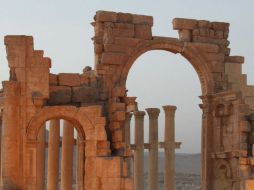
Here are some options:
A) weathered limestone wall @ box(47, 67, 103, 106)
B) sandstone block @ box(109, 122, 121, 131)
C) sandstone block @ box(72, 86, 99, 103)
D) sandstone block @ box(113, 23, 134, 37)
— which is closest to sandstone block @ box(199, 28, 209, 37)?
sandstone block @ box(113, 23, 134, 37)

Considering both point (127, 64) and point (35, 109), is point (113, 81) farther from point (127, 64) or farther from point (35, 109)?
point (35, 109)

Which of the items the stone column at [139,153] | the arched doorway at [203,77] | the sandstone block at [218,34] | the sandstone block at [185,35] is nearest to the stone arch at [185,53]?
the arched doorway at [203,77]

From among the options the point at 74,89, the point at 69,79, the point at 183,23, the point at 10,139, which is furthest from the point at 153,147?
the point at 10,139

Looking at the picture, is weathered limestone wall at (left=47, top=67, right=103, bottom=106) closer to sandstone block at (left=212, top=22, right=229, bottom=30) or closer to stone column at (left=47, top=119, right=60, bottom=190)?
stone column at (left=47, top=119, right=60, bottom=190)

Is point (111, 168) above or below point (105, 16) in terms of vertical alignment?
below

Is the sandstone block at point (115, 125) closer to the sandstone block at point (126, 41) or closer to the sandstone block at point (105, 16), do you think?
the sandstone block at point (126, 41)

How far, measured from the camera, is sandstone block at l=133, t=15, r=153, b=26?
26000 millimetres

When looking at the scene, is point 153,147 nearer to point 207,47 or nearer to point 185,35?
point 207,47

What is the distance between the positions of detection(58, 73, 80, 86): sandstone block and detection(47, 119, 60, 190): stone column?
313 cm

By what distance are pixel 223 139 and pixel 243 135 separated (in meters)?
1.16

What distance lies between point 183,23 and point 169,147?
6708mm

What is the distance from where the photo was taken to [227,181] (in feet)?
86.8

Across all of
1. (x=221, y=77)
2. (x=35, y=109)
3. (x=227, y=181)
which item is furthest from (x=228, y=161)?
(x=35, y=109)

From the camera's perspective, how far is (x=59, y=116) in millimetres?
23562
